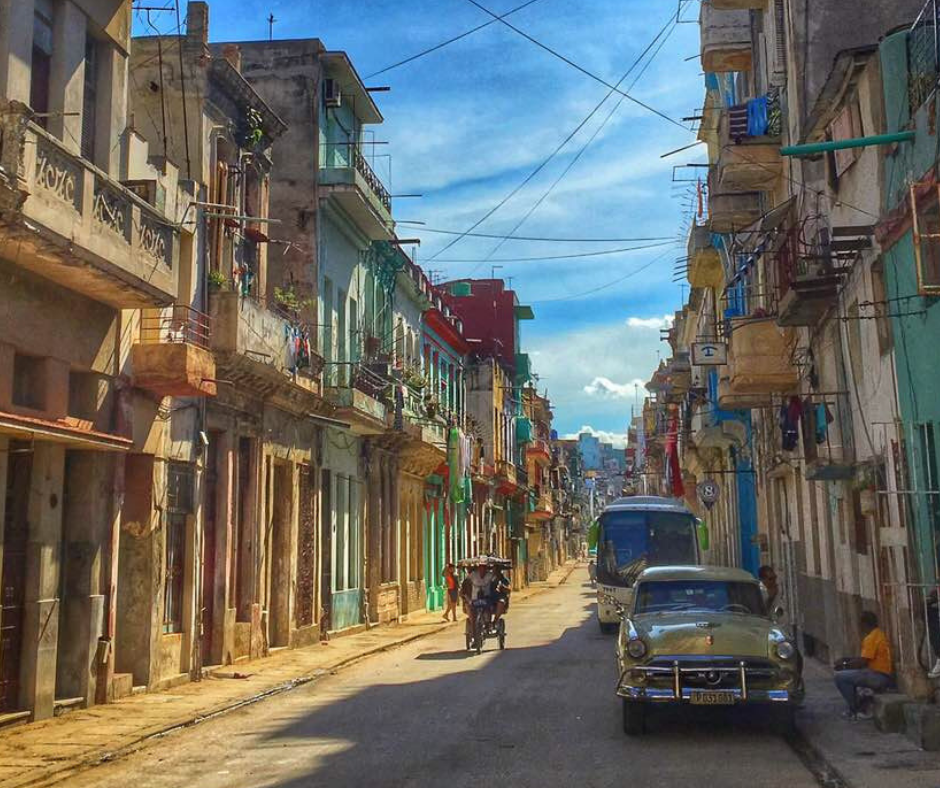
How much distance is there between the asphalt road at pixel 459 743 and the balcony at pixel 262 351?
5.76 metres

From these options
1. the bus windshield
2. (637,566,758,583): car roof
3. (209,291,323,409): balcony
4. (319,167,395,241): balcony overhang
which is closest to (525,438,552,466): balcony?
the bus windshield

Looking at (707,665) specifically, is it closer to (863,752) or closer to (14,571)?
(863,752)

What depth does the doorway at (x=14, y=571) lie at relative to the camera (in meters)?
12.7

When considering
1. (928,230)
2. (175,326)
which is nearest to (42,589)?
(175,326)

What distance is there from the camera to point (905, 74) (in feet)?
39.4

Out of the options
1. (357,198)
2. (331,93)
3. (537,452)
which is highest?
(331,93)

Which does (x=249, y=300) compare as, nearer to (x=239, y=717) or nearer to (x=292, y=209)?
(x=292, y=209)

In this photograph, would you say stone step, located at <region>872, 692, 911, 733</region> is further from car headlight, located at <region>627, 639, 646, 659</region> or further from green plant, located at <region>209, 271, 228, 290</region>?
green plant, located at <region>209, 271, 228, 290</region>

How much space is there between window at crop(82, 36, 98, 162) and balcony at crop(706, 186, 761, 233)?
44.9 ft

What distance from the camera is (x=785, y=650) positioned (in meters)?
10.8

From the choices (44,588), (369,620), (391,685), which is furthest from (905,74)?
(369,620)

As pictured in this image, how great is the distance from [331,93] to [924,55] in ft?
56.8

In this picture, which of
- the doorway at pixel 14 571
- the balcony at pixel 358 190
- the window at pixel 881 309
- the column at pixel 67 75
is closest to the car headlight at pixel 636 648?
the window at pixel 881 309

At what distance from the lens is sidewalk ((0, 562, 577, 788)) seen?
1023 cm
